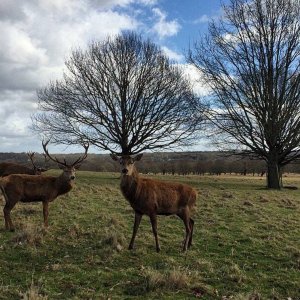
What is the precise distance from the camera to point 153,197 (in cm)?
1021

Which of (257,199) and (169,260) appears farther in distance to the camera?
(257,199)

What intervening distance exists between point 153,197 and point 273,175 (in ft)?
74.8

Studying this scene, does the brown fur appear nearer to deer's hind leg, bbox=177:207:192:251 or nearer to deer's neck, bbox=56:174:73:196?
deer's neck, bbox=56:174:73:196

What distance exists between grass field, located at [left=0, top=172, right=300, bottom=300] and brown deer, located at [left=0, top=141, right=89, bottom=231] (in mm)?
597

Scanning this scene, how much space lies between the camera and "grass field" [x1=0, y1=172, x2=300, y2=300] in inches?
285

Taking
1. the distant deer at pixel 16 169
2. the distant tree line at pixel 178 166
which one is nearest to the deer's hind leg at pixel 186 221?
the distant deer at pixel 16 169

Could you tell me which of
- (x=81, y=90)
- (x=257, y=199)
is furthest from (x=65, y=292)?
(x=81, y=90)

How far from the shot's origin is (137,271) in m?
8.16

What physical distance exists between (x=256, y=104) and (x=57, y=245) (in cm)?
2352

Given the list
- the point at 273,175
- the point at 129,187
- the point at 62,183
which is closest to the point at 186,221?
the point at 129,187

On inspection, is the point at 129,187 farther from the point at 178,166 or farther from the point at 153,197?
the point at 178,166

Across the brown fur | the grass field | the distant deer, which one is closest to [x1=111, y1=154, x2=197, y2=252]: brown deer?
the grass field

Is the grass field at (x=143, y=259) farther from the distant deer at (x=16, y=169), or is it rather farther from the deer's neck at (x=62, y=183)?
the distant deer at (x=16, y=169)

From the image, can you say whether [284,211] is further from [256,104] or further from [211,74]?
[211,74]
